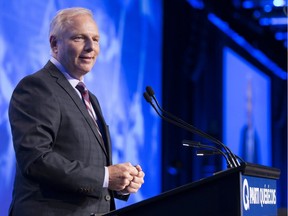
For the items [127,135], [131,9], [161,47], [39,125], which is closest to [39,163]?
[39,125]

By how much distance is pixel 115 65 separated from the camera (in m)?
4.29

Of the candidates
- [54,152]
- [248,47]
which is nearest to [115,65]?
[54,152]

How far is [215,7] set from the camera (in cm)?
702

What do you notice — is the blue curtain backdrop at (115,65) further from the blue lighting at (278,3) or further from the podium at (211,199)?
the blue lighting at (278,3)

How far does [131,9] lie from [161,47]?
66cm

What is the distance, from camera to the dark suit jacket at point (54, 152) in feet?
6.40

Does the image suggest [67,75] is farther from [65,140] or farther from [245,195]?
[245,195]

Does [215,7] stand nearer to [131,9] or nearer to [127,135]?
[131,9]

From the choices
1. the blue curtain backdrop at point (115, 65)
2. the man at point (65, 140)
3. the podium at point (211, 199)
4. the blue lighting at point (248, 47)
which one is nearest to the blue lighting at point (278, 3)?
the blue lighting at point (248, 47)

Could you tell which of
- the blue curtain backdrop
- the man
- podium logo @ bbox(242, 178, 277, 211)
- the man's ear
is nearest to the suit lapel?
the man

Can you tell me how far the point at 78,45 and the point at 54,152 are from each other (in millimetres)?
451

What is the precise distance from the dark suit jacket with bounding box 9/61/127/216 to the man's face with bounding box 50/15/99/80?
0.27ft

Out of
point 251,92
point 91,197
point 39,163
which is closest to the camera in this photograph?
point 39,163

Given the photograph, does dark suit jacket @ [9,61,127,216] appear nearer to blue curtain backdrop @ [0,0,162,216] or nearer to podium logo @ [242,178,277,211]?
Answer: podium logo @ [242,178,277,211]
